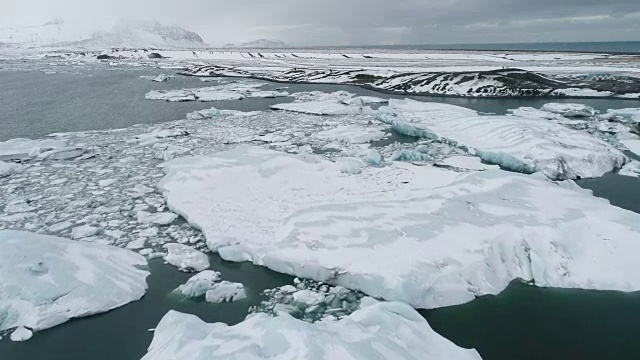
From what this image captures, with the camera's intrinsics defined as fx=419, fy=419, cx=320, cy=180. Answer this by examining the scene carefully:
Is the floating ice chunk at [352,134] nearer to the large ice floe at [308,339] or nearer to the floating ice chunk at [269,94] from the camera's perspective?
the large ice floe at [308,339]

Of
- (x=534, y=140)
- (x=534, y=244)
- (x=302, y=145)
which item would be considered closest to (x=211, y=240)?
(x=534, y=244)

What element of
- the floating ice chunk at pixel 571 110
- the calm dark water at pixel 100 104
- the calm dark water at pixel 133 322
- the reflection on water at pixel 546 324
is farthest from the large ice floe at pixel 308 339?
the floating ice chunk at pixel 571 110

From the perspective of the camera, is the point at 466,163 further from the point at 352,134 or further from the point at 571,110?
the point at 571,110

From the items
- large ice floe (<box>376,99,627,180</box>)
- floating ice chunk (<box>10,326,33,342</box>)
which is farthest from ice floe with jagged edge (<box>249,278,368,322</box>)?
large ice floe (<box>376,99,627,180</box>)

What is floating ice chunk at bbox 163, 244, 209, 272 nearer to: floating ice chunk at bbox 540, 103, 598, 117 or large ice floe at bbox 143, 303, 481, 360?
large ice floe at bbox 143, 303, 481, 360

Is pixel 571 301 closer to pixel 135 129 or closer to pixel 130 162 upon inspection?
pixel 130 162
